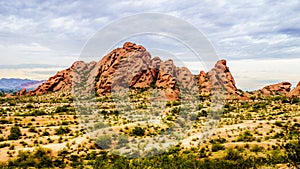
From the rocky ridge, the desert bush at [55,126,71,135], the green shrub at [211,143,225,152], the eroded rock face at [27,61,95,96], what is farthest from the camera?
the eroded rock face at [27,61,95,96]

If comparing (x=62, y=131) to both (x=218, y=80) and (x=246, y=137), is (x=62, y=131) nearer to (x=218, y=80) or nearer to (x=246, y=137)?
(x=246, y=137)

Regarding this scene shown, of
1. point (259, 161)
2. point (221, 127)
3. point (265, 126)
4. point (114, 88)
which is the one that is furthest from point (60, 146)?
point (114, 88)

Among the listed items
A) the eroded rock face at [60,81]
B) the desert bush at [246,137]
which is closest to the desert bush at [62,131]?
the desert bush at [246,137]

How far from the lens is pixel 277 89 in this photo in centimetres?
11062

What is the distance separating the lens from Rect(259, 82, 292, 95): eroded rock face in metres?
108

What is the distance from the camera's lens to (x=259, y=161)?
2092 centimetres

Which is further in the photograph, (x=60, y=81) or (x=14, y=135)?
(x=60, y=81)

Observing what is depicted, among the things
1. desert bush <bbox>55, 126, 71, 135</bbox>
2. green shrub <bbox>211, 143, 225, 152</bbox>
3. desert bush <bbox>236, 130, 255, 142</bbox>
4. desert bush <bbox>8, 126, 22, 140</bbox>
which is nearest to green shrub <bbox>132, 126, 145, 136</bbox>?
desert bush <bbox>55, 126, 71, 135</bbox>

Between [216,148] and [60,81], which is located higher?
[60,81]

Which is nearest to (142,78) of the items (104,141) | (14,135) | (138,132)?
(138,132)

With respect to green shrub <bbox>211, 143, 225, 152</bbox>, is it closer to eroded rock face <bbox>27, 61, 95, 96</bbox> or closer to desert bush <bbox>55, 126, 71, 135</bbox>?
desert bush <bbox>55, 126, 71, 135</bbox>

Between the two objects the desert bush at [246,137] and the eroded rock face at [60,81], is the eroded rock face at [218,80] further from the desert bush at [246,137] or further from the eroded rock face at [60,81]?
the desert bush at [246,137]

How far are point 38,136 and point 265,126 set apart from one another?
28956mm

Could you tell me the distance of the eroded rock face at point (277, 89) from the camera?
355 ft
